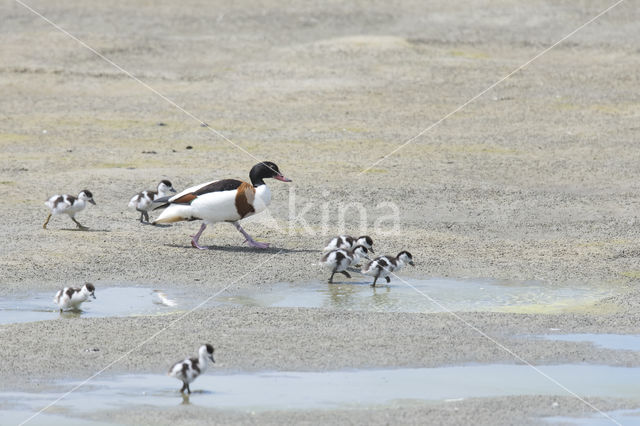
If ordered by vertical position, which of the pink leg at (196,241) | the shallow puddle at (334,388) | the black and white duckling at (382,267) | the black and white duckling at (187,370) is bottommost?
the shallow puddle at (334,388)

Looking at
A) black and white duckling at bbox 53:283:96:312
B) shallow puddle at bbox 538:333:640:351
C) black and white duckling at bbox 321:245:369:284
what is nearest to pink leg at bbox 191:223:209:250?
black and white duckling at bbox 321:245:369:284

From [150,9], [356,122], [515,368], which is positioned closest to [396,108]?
[356,122]

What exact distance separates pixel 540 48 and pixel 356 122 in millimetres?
9314

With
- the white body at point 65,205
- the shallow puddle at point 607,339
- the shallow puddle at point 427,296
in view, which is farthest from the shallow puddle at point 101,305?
the shallow puddle at point 607,339

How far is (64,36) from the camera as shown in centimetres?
3139

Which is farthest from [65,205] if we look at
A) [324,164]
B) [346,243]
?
[324,164]

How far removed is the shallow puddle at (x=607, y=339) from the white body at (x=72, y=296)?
449 centimetres

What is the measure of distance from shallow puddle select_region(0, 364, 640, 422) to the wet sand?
0.77ft

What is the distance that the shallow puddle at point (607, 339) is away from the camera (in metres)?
10.5

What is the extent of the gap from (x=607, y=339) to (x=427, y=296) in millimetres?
2422

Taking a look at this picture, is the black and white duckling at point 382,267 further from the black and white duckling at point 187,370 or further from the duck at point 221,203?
the black and white duckling at point 187,370

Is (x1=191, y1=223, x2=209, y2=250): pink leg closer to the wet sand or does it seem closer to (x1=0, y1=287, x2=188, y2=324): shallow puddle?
the wet sand

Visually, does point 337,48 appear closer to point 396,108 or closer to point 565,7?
point 396,108

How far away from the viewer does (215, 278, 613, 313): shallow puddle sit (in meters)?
12.1
